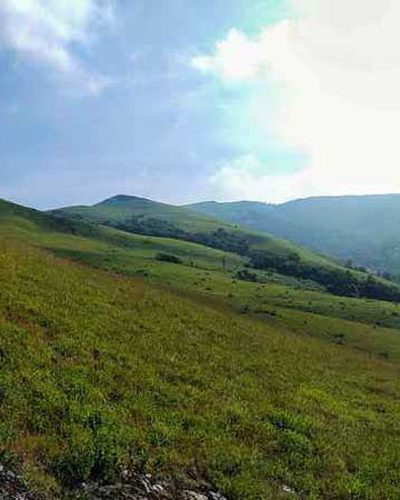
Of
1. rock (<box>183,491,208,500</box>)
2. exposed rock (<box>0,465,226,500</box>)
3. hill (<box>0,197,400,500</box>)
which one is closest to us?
exposed rock (<box>0,465,226,500</box>)

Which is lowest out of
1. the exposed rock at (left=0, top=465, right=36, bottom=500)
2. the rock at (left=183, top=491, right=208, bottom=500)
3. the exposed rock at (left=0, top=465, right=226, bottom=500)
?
the rock at (left=183, top=491, right=208, bottom=500)

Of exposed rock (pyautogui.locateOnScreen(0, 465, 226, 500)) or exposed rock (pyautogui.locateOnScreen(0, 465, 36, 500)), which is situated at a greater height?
exposed rock (pyautogui.locateOnScreen(0, 465, 36, 500))

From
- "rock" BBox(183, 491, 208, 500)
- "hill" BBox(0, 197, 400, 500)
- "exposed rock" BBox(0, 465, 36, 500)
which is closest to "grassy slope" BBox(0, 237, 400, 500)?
"hill" BBox(0, 197, 400, 500)

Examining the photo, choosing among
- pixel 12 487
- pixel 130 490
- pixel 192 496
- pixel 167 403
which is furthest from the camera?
pixel 167 403

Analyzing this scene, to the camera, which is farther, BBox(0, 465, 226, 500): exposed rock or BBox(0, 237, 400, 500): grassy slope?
BBox(0, 237, 400, 500): grassy slope

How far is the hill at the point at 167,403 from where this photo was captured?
14.2m

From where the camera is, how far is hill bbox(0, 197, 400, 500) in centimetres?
1423

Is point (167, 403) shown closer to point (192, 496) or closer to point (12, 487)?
point (192, 496)

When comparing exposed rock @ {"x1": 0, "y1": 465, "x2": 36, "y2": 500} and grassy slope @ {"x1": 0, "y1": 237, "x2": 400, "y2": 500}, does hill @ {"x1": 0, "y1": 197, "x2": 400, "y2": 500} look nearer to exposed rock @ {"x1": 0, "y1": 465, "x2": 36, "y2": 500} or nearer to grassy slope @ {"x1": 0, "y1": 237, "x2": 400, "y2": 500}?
grassy slope @ {"x1": 0, "y1": 237, "x2": 400, "y2": 500}

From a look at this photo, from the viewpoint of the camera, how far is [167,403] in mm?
19078

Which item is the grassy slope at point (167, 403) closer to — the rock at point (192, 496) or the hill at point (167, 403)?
the hill at point (167, 403)

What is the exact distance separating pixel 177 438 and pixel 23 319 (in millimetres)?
9614

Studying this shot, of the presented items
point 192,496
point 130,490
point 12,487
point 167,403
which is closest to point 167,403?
point 167,403

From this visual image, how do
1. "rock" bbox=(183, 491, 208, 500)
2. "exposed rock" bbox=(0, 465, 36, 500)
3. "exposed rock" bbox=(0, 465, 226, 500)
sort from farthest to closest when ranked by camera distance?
"rock" bbox=(183, 491, 208, 500) < "exposed rock" bbox=(0, 465, 226, 500) < "exposed rock" bbox=(0, 465, 36, 500)
